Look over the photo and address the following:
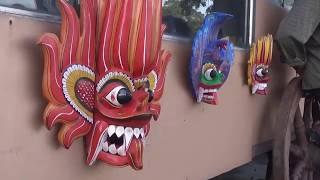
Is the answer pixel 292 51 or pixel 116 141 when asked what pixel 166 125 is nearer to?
pixel 116 141

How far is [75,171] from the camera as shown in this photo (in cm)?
205

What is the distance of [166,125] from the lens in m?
2.69

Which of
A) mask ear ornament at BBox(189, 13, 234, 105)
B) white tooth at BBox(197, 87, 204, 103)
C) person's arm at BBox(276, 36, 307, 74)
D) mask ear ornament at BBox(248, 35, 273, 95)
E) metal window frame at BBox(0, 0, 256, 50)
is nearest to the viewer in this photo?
metal window frame at BBox(0, 0, 256, 50)

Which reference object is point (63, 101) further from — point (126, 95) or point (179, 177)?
point (179, 177)

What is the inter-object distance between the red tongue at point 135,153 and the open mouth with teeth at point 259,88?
172cm

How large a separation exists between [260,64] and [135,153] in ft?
5.96

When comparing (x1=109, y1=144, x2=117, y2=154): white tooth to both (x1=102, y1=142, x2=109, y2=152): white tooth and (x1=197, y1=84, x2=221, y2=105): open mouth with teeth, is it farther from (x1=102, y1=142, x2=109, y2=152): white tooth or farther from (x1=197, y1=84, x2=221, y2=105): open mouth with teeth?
(x1=197, y1=84, x2=221, y2=105): open mouth with teeth

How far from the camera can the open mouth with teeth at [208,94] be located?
114 inches

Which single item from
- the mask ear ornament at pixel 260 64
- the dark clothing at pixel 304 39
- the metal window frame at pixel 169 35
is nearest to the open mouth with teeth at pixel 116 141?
the metal window frame at pixel 169 35

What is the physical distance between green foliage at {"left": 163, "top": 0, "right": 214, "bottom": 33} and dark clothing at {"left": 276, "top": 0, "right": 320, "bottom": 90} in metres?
0.82

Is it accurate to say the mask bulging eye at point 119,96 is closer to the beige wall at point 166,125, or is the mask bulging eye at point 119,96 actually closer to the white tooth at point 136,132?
the white tooth at point 136,132

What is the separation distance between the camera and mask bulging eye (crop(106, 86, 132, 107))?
1.96 metres

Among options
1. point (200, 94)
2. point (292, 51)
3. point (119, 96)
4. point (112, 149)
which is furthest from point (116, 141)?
point (292, 51)

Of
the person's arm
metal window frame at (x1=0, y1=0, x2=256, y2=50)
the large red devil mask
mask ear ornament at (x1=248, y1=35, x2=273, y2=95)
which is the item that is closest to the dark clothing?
the person's arm
